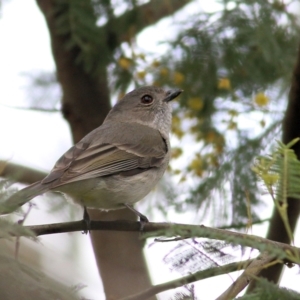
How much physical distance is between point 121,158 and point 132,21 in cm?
159

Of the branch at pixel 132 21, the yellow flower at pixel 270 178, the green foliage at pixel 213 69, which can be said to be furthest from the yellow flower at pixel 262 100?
the yellow flower at pixel 270 178

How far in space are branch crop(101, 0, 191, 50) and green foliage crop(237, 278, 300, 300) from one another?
Answer: 12.7 feet

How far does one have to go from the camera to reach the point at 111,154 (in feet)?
16.4

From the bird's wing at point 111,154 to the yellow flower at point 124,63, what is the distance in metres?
0.57

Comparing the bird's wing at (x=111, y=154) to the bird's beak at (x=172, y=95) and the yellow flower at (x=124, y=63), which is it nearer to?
the bird's beak at (x=172, y=95)

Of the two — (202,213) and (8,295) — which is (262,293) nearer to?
(8,295)

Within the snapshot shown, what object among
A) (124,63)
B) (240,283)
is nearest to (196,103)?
(124,63)

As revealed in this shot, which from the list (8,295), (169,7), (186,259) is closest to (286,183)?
(186,259)

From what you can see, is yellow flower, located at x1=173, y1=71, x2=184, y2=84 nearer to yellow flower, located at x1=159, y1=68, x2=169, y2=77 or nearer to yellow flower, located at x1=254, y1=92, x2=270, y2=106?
yellow flower, located at x1=159, y1=68, x2=169, y2=77

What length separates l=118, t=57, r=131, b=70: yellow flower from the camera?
223 inches

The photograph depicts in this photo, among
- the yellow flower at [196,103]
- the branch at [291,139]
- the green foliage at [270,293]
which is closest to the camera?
the green foliage at [270,293]

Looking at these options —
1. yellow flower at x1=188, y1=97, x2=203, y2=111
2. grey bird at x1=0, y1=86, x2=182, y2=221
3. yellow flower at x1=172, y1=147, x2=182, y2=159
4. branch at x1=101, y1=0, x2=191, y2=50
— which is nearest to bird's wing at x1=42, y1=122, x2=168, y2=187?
grey bird at x1=0, y1=86, x2=182, y2=221

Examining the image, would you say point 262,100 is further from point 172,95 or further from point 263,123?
point 172,95

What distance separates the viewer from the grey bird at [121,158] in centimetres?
453
